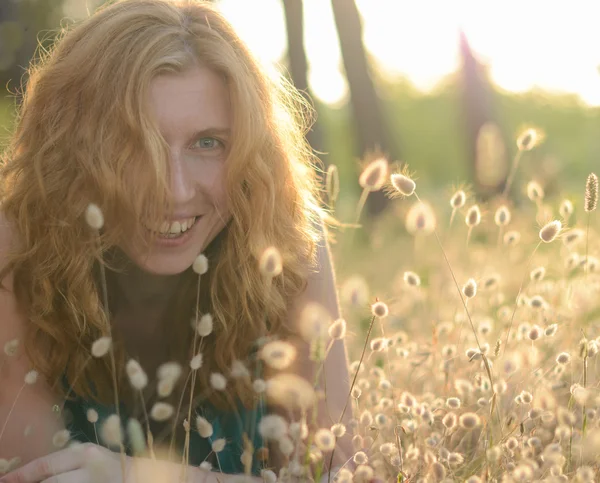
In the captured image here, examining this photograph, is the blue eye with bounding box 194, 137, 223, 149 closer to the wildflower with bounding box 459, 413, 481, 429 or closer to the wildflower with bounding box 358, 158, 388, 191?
the wildflower with bounding box 358, 158, 388, 191

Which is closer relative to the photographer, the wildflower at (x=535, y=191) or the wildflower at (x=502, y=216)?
the wildflower at (x=502, y=216)

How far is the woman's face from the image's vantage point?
82.6 inches

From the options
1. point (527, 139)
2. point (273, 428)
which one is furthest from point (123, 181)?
point (527, 139)

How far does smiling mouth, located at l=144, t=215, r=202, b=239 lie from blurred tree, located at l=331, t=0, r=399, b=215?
5387 millimetres

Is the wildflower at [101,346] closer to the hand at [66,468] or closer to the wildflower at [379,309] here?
the hand at [66,468]

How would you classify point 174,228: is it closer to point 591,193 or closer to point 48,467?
point 48,467

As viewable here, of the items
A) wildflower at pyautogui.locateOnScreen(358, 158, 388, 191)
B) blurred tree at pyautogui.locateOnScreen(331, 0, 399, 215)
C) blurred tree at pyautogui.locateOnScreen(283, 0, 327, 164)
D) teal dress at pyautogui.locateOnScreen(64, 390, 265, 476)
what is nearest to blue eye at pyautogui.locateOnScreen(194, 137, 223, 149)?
wildflower at pyautogui.locateOnScreen(358, 158, 388, 191)

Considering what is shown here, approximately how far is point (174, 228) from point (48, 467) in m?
0.72

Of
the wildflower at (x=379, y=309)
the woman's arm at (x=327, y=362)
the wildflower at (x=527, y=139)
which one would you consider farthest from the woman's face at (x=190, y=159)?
the wildflower at (x=527, y=139)

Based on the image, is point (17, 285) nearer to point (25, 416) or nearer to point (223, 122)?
point (25, 416)

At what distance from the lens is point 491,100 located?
9.47 metres

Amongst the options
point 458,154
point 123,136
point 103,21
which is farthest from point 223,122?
point 458,154

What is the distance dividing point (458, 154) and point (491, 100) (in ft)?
29.1

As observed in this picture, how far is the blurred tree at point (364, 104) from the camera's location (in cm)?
735
